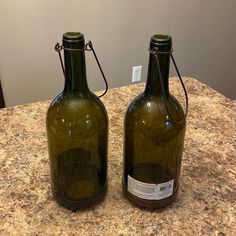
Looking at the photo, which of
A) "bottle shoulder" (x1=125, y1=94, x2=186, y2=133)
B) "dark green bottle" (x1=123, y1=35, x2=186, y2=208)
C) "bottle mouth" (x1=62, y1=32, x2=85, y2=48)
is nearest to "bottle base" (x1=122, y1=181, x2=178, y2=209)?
"dark green bottle" (x1=123, y1=35, x2=186, y2=208)

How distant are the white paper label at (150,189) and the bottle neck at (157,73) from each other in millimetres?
172

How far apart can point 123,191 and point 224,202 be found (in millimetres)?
214

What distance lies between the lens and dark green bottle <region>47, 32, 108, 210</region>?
0.59 meters

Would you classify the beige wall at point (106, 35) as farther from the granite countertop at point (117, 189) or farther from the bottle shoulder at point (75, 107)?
the bottle shoulder at point (75, 107)

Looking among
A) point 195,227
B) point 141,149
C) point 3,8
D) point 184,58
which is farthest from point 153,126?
point 184,58

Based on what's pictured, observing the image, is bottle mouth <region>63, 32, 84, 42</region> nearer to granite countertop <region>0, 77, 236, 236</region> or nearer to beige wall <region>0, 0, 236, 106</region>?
granite countertop <region>0, 77, 236, 236</region>

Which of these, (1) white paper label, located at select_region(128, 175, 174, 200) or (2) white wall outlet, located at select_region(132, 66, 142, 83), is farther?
(2) white wall outlet, located at select_region(132, 66, 142, 83)

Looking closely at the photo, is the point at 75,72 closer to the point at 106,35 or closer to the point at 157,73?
the point at 157,73

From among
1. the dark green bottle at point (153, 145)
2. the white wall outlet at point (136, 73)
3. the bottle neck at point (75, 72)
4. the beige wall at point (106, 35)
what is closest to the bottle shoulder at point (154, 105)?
the dark green bottle at point (153, 145)

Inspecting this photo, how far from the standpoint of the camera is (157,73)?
54 cm

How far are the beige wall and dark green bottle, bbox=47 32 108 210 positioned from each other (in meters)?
1.33

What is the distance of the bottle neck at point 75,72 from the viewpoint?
0.53 meters

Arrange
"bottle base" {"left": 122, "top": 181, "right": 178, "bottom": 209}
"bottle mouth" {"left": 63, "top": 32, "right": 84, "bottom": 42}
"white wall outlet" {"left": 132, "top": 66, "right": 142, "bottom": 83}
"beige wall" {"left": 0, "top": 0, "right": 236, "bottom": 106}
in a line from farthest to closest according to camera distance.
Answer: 1. "white wall outlet" {"left": 132, "top": 66, "right": 142, "bottom": 83}
2. "beige wall" {"left": 0, "top": 0, "right": 236, "bottom": 106}
3. "bottle base" {"left": 122, "top": 181, "right": 178, "bottom": 209}
4. "bottle mouth" {"left": 63, "top": 32, "right": 84, "bottom": 42}

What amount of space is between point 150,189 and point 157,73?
0.72ft
